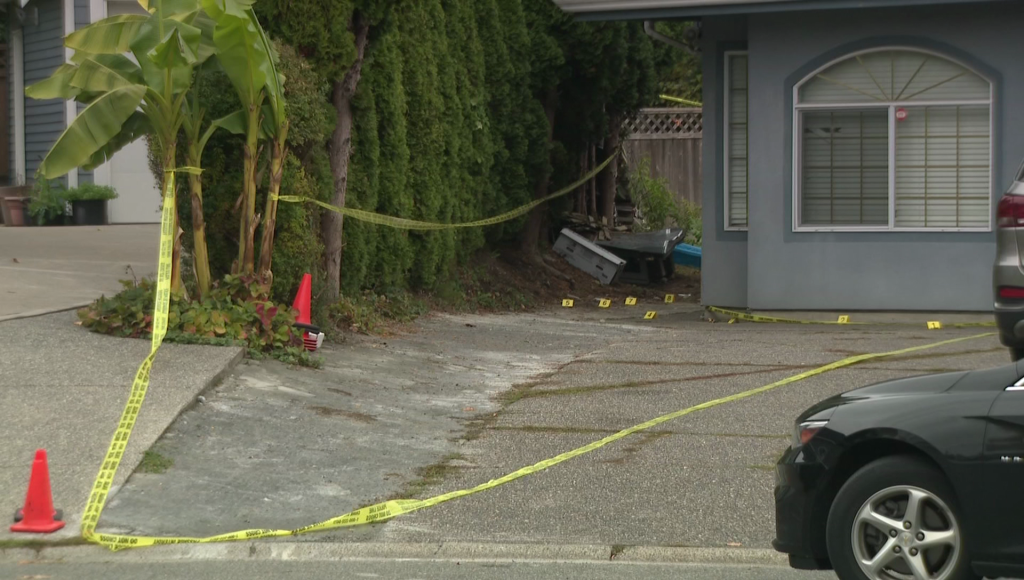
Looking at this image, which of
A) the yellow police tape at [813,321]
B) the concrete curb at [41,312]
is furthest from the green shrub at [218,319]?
the yellow police tape at [813,321]

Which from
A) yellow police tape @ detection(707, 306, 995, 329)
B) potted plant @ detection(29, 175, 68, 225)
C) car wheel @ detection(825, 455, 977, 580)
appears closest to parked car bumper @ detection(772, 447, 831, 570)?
car wheel @ detection(825, 455, 977, 580)

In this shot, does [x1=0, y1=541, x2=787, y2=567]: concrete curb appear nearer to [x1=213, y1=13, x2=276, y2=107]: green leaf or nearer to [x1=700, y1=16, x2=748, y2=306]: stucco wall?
[x1=213, y1=13, x2=276, y2=107]: green leaf

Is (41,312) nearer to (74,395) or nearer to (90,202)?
(74,395)

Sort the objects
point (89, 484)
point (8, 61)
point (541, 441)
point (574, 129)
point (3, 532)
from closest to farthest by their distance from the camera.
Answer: point (3, 532), point (89, 484), point (541, 441), point (574, 129), point (8, 61)

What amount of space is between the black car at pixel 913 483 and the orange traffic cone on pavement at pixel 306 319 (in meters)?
6.07

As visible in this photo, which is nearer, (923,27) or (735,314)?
(923,27)

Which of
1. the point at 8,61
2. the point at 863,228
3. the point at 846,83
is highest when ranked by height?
the point at 8,61

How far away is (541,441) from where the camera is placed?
8.52m

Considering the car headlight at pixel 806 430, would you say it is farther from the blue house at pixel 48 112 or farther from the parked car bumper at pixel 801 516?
the blue house at pixel 48 112

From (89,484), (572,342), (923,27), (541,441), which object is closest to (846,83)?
(923,27)

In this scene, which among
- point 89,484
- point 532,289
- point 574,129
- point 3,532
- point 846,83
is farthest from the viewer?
point 574,129

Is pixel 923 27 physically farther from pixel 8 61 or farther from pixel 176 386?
pixel 8 61

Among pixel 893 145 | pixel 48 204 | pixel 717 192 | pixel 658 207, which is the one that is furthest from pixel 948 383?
pixel 48 204

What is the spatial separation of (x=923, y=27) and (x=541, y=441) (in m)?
7.61
